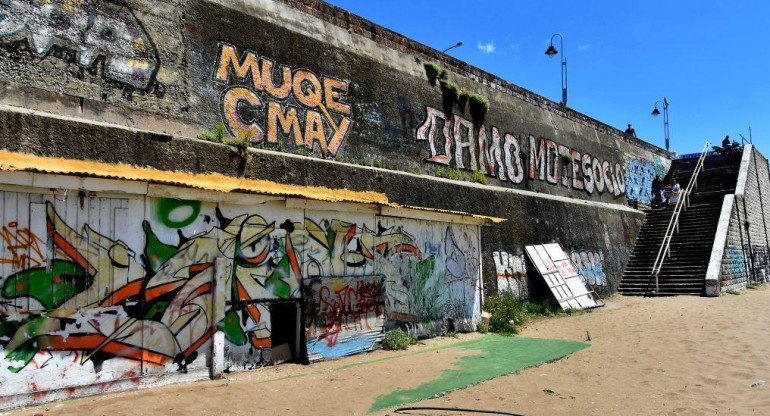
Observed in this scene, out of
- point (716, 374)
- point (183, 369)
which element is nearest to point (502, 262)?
point (716, 374)

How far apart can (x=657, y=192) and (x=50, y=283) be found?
22012mm

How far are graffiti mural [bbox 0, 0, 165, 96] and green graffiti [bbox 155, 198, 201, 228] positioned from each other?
2.42 meters

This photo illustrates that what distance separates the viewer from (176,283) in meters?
6.34

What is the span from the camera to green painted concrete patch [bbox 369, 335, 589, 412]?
A: 6.08m

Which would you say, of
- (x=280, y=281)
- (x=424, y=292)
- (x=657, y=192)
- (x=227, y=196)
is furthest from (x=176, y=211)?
(x=657, y=192)

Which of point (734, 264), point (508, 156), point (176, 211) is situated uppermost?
point (508, 156)

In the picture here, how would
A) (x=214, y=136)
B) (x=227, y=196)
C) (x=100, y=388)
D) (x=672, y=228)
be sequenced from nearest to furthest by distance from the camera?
(x=100, y=388)
(x=227, y=196)
(x=214, y=136)
(x=672, y=228)

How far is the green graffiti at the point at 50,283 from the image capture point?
522 centimetres

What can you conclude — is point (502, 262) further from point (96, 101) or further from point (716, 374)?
point (96, 101)

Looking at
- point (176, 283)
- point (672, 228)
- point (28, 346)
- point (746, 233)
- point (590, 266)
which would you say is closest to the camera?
point (28, 346)

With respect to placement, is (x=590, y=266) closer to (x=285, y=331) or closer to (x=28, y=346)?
(x=285, y=331)

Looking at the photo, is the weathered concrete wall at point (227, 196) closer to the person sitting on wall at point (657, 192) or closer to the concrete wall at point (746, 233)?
the concrete wall at point (746, 233)

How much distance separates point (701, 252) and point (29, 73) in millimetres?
18010

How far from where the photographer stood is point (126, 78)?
25.5 feet
